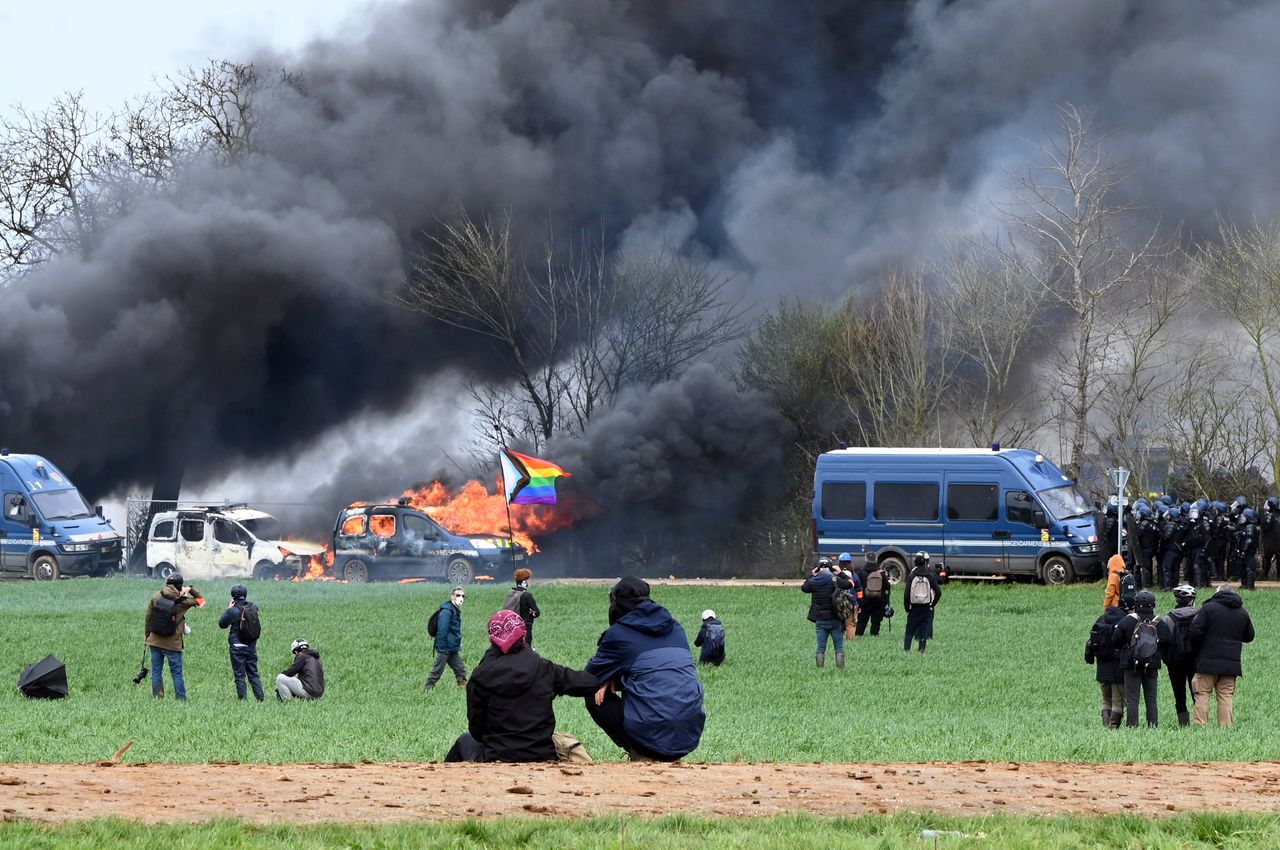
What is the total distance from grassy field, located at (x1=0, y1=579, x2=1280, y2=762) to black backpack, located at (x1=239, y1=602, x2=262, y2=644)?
0.98 meters

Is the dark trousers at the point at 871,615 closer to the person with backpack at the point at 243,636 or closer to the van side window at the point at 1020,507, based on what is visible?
the van side window at the point at 1020,507

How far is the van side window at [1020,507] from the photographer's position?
3822 cm

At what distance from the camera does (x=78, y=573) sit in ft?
147

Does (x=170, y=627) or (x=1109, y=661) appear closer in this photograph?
(x=1109, y=661)

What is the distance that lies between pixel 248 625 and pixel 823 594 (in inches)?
319

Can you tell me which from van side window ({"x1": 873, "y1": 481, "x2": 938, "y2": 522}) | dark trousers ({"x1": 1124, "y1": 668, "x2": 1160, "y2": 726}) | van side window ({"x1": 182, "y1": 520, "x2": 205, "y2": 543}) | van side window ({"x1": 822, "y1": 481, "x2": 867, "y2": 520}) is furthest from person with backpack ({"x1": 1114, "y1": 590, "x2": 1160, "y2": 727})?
van side window ({"x1": 182, "y1": 520, "x2": 205, "y2": 543})

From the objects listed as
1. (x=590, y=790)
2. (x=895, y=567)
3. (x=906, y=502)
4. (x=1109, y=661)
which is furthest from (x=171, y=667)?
(x=906, y=502)

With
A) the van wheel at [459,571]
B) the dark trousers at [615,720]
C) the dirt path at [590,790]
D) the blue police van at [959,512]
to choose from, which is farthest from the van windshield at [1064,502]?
the dark trousers at [615,720]

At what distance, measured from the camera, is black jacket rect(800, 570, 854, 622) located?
23953 mm

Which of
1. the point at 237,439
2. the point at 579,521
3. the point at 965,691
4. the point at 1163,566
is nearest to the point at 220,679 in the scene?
the point at 965,691

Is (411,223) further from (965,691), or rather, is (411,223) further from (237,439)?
(965,691)

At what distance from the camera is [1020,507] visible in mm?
38312

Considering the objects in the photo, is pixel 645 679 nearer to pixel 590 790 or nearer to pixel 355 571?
pixel 590 790

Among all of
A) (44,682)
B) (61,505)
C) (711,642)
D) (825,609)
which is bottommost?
Answer: (44,682)
